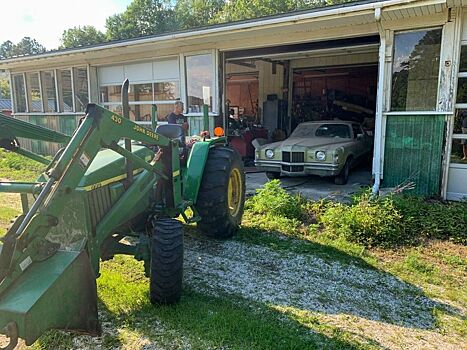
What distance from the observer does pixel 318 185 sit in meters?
8.31

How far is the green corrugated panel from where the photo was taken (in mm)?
6680

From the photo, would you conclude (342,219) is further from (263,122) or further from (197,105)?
(263,122)

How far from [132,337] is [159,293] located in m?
0.39

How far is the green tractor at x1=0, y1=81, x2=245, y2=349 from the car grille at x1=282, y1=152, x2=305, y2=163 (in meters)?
3.74

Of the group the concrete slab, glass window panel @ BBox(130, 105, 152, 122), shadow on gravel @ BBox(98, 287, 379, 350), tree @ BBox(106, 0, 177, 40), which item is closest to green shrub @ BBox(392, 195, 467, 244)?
the concrete slab

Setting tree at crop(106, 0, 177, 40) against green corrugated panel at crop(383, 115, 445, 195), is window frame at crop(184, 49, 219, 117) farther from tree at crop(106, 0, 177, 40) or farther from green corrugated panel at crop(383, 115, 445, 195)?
tree at crop(106, 0, 177, 40)

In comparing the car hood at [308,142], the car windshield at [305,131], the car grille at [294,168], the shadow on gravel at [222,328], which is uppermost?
the car windshield at [305,131]

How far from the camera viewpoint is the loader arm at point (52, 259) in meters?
2.21

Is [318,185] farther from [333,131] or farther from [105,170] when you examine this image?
[105,170]

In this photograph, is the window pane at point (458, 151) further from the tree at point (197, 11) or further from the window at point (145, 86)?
the tree at point (197, 11)

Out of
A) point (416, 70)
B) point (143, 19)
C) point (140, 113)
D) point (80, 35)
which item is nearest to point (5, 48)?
point (80, 35)

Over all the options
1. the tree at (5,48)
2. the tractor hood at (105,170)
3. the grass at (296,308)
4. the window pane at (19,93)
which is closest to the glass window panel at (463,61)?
the grass at (296,308)

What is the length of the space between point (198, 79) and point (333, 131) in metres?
3.62

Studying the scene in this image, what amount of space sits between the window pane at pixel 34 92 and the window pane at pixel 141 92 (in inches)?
183
